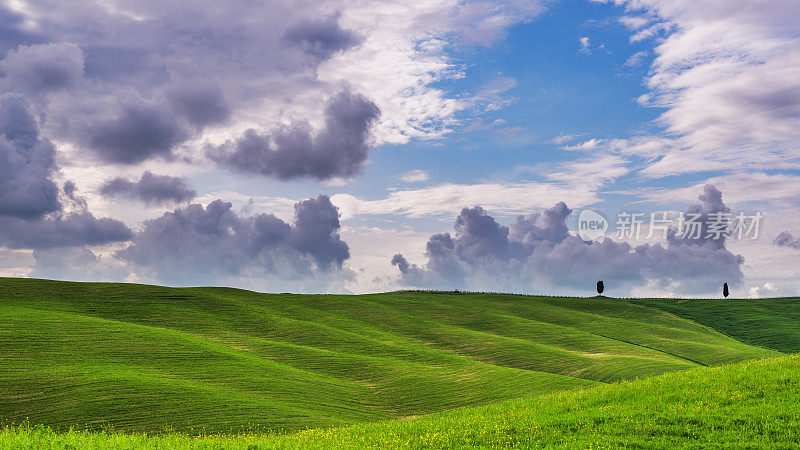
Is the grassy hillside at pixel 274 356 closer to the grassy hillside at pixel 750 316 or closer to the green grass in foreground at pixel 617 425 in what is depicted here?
the green grass in foreground at pixel 617 425

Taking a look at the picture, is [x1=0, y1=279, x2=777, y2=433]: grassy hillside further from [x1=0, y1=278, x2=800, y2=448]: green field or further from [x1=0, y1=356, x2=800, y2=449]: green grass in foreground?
[x1=0, y1=356, x2=800, y2=449]: green grass in foreground

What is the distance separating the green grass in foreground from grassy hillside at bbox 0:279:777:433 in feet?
33.9

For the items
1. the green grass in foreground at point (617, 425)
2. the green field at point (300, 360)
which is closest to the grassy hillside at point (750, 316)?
the green field at point (300, 360)

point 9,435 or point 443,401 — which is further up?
point 9,435

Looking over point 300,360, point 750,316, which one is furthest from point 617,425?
point 750,316

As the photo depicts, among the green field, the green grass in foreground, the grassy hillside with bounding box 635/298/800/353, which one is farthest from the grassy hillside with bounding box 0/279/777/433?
the grassy hillside with bounding box 635/298/800/353

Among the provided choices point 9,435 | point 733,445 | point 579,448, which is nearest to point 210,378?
point 9,435

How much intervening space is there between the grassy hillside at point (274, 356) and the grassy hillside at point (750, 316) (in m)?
11.4

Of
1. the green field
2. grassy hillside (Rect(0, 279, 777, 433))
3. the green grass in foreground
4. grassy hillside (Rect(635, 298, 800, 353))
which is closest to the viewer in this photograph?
the green grass in foreground

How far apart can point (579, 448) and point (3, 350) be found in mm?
43486

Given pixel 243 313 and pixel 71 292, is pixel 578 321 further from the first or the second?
pixel 71 292

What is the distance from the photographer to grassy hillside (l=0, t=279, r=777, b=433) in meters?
34.0

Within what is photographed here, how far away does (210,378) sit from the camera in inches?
1602

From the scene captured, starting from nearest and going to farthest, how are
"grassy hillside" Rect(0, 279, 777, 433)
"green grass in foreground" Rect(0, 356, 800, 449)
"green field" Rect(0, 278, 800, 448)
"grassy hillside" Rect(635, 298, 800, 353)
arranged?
"green grass in foreground" Rect(0, 356, 800, 449)
"green field" Rect(0, 278, 800, 448)
"grassy hillside" Rect(0, 279, 777, 433)
"grassy hillside" Rect(635, 298, 800, 353)
